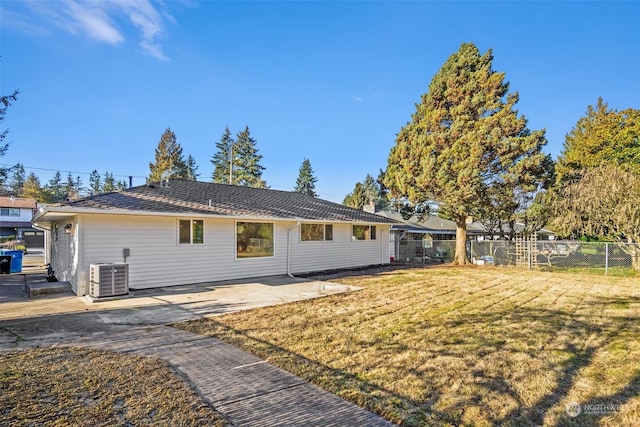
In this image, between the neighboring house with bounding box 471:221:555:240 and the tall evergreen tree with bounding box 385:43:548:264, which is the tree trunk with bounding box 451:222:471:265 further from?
the neighboring house with bounding box 471:221:555:240

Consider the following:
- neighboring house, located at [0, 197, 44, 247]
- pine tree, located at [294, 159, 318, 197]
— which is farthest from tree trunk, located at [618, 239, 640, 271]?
neighboring house, located at [0, 197, 44, 247]

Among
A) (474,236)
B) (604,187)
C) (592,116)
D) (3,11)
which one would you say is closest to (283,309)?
(3,11)

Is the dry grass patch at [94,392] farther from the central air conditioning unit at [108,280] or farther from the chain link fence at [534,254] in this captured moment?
the chain link fence at [534,254]

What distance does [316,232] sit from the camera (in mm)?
14070

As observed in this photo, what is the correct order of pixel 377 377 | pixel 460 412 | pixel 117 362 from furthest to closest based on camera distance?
pixel 117 362, pixel 377 377, pixel 460 412

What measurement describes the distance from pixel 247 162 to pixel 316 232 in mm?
32989

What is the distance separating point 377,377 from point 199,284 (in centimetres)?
790

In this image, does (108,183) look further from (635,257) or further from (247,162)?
(635,257)

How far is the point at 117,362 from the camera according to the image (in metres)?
4.07

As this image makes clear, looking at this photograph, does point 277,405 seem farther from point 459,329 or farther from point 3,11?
point 3,11

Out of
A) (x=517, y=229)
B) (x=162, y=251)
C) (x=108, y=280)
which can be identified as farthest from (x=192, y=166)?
(x=108, y=280)

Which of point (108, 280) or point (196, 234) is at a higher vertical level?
point (196, 234)

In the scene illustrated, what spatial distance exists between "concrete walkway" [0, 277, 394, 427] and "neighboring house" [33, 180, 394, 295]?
3.31 feet

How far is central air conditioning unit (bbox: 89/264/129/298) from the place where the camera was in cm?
799
